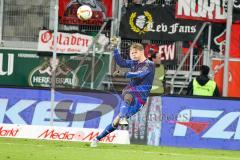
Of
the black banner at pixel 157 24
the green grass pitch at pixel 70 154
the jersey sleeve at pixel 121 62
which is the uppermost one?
the black banner at pixel 157 24

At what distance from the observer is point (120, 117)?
15891mm

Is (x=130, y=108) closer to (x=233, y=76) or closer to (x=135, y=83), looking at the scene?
(x=135, y=83)

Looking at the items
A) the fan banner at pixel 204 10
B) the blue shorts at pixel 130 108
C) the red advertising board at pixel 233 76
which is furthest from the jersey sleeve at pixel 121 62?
the red advertising board at pixel 233 76

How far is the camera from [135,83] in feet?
53.3

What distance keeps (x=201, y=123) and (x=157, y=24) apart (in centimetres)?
454

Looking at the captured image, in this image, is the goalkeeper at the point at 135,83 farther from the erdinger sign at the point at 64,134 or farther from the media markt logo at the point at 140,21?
the media markt logo at the point at 140,21

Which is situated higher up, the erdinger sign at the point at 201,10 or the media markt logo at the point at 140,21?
the erdinger sign at the point at 201,10

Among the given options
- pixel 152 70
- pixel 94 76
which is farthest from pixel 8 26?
pixel 152 70

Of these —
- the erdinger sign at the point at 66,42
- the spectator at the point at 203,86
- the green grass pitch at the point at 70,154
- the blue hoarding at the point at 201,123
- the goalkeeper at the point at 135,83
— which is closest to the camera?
the green grass pitch at the point at 70,154

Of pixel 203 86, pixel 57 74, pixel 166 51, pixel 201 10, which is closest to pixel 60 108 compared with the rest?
pixel 57 74

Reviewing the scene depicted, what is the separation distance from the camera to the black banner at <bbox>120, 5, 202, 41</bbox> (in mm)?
22812

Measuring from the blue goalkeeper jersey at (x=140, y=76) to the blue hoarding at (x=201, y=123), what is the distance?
3.08 meters

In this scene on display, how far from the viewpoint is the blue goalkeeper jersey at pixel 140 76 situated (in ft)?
52.7

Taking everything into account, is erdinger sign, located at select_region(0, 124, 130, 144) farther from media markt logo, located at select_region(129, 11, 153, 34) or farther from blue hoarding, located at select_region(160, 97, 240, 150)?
media markt logo, located at select_region(129, 11, 153, 34)
